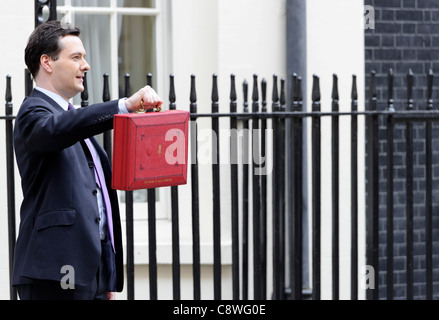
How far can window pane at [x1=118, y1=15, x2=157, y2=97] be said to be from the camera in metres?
6.48

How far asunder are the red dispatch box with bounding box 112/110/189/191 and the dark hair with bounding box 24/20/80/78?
0.42 metres

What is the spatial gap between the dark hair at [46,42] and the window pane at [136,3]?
2.82 metres

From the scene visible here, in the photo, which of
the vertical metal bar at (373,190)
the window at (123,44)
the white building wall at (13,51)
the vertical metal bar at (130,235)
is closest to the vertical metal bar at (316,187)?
the vertical metal bar at (373,190)

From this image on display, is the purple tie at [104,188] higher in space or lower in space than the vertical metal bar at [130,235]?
higher

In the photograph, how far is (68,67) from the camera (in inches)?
141

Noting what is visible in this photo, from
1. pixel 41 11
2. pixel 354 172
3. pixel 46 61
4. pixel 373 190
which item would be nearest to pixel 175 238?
pixel 354 172

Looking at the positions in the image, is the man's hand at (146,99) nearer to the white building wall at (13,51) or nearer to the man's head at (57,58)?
the man's head at (57,58)

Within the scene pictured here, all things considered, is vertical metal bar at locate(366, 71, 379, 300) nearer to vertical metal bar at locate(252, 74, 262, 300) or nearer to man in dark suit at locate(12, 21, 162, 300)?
vertical metal bar at locate(252, 74, 262, 300)

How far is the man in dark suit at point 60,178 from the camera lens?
3.38 m
